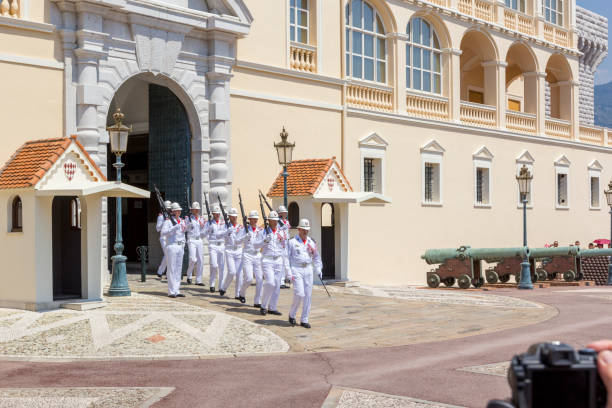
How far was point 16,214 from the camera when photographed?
15.0 meters

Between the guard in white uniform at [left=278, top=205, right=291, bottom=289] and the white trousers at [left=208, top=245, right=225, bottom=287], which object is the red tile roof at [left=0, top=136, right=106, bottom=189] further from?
the guard in white uniform at [left=278, top=205, right=291, bottom=289]

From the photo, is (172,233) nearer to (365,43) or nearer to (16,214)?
(16,214)

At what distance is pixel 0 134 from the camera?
17172 millimetres

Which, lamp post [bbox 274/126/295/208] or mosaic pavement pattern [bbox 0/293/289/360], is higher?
lamp post [bbox 274/126/295/208]

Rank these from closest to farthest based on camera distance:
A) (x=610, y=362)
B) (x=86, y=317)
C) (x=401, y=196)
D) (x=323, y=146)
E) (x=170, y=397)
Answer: (x=610, y=362)
(x=170, y=397)
(x=86, y=317)
(x=323, y=146)
(x=401, y=196)

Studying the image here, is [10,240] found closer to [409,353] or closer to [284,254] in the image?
[284,254]

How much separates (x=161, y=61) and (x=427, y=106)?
39.7ft

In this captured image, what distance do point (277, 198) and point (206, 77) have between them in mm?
3676

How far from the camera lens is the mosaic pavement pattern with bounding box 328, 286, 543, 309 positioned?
59.7ft

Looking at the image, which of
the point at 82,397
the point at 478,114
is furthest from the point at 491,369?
the point at 478,114

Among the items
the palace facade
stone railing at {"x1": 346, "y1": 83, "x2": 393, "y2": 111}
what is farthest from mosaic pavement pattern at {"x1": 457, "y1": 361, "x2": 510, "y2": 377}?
stone railing at {"x1": 346, "y1": 83, "x2": 393, "y2": 111}

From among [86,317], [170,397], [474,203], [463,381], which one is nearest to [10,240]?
[86,317]

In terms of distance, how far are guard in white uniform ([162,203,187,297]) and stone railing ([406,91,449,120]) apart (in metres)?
13.3

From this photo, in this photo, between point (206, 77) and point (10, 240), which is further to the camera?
point (206, 77)
